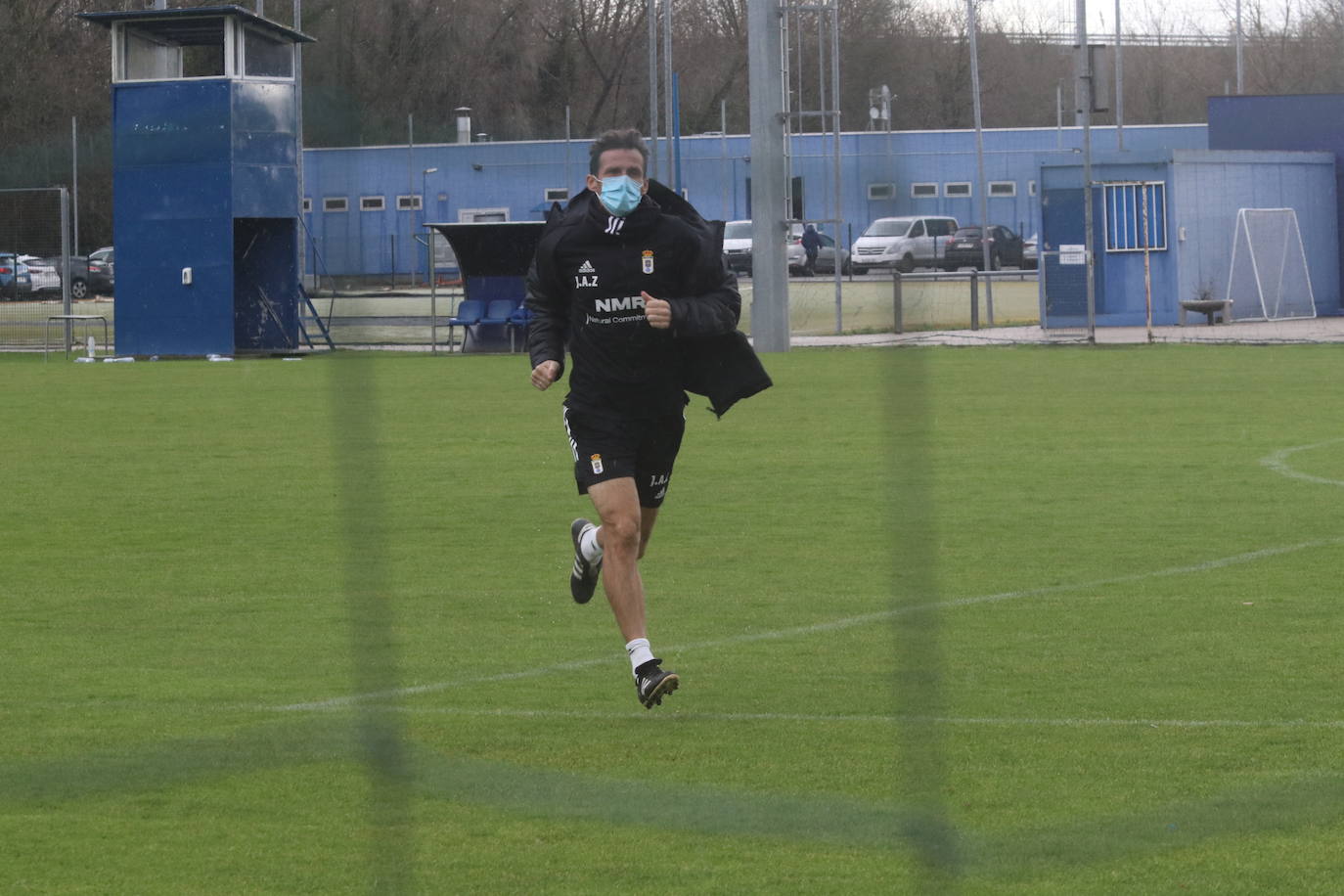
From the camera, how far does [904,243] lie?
175 ft

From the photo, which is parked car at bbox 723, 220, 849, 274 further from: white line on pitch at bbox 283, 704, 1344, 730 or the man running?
white line on pitch at bbox 283, 704, 1344, 730

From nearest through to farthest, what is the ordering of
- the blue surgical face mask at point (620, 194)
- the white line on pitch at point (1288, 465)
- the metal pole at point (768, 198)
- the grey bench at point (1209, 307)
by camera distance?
A: the blue surgical face mask at point (620, 194)
the white line on pitch at point (1288, 465)
the metal pole at point (768, 198)
the grey bench at point (1209, 307)

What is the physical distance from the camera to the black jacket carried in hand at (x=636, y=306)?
7.46 metres

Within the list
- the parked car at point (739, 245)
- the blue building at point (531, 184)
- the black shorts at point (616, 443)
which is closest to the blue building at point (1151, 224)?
the blue building at point (531, 184)

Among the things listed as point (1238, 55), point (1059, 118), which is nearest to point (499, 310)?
point (1059, 118)

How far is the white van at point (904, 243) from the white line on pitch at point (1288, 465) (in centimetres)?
3482

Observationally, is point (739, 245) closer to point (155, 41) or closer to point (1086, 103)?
point (155, 41)

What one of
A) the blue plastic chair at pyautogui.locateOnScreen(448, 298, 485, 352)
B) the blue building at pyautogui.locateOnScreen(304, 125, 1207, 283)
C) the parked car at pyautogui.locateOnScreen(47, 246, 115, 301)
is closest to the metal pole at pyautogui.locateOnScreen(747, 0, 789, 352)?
the blue plastic chair at pyautogui.locateOnScreen(448, 298, 485, 352)

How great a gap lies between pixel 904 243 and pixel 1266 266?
16.4 metres

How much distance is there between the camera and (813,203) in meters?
50.6

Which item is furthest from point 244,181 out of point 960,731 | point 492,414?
point 960,731

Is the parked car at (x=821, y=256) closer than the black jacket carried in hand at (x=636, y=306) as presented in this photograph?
No

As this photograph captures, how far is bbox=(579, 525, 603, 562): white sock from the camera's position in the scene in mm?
8039

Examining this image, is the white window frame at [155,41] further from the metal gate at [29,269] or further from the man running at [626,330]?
the man running at [626,330]
